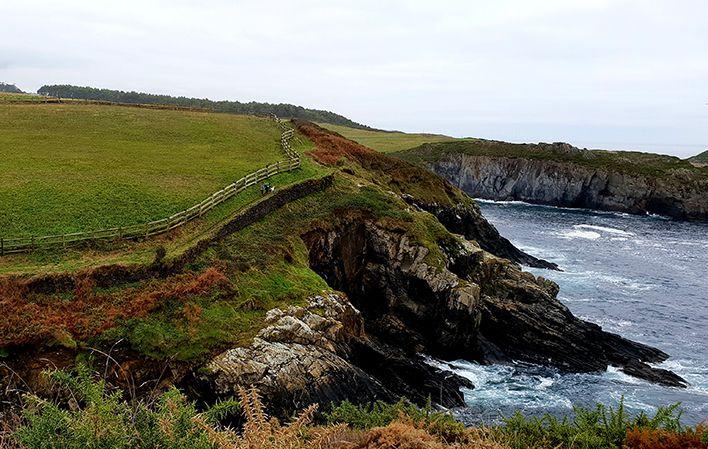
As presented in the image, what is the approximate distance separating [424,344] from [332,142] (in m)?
34.1

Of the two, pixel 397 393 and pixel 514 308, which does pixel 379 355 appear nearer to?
pixel 397 393

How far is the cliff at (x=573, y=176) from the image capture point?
9581 cm

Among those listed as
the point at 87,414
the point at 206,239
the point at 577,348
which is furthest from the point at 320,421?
the point at 577,348

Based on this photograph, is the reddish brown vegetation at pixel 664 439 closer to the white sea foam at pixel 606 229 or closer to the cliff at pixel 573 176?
the white sea foam at pixel 606 229

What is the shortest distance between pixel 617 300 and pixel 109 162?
4292 centimetres

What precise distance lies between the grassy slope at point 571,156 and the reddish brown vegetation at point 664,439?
9858 centimetres

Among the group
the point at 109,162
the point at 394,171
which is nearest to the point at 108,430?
the point at 109,162

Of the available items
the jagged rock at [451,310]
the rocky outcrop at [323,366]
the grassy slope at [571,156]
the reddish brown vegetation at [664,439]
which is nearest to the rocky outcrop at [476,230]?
the jagged rock at [451,310]

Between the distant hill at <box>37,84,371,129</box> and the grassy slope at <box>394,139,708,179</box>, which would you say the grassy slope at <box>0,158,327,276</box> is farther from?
the distant hill at <box>37,84,371,129</box>

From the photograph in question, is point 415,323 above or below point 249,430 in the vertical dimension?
below

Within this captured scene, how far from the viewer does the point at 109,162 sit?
3944 centimetres

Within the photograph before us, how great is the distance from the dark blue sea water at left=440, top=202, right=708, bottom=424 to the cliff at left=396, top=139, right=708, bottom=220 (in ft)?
20.1

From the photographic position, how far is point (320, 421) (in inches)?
810

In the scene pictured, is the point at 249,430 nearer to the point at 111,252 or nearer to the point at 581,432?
the point at 581,432
